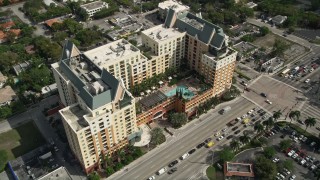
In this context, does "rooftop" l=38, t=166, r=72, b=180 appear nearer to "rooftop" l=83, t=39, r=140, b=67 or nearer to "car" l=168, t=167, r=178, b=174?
"car" l=168, t=167, r=178, b=174

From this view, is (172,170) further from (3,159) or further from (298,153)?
(3,159)

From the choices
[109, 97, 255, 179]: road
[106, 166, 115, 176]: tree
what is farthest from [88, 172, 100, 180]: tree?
[109, 97, 255, 179]: road

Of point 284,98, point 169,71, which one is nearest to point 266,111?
point 284,98

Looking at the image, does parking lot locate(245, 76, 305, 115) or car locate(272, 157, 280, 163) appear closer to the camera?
car locate(272, 157, 280, 163)

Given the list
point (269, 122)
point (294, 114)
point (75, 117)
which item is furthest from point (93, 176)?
point (294, 114)

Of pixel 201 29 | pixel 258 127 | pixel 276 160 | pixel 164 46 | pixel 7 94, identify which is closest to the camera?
pixel 276 160

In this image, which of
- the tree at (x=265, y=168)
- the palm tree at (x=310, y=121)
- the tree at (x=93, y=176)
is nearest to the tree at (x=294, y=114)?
the palm tree at (x=310, y=121)
